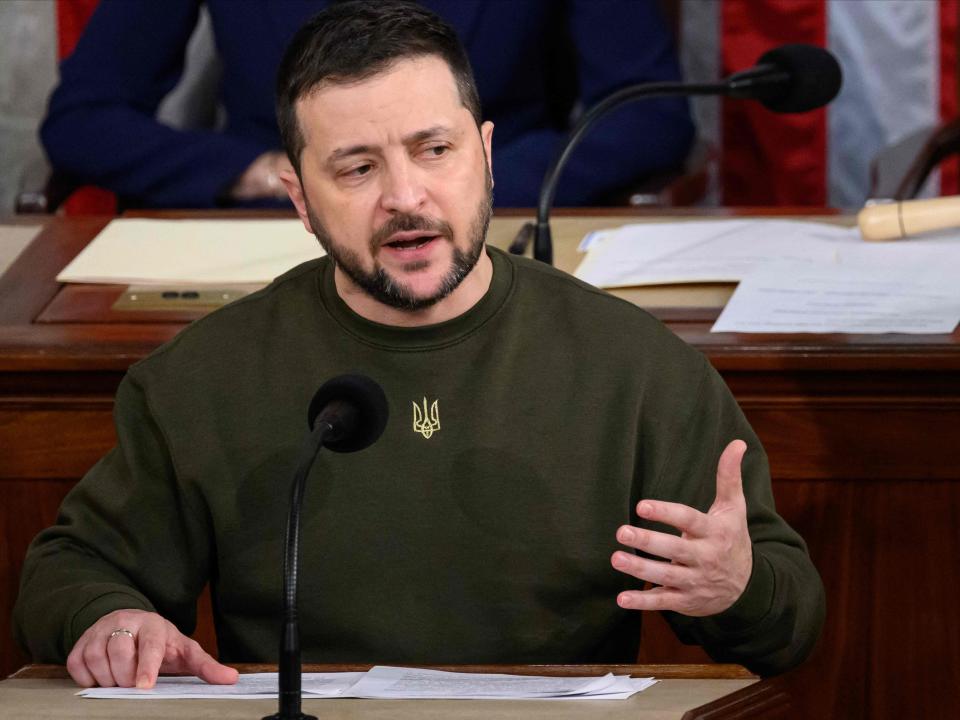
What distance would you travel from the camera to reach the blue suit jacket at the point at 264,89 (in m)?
2.90

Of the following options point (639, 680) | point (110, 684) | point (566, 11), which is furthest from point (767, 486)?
point (566, 11)

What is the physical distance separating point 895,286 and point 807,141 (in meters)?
1.53

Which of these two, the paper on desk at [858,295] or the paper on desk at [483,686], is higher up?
the paper on desk at [858,295]

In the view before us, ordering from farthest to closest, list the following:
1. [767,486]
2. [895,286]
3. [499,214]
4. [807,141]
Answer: [807,141], [499,214], [895,286], [767,486]

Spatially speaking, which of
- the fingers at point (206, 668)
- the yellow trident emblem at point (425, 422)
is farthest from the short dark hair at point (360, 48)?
the fingers at point (206, 668)

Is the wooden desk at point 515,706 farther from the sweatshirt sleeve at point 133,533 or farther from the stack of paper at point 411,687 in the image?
the sweatshirt sleeve at point 133,533

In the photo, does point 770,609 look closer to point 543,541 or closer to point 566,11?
point 543,541

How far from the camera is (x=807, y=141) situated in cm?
347

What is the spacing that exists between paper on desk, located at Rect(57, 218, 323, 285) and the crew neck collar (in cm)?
55

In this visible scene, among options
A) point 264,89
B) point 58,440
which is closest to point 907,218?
point 58,440

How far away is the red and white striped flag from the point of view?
3.41 meters

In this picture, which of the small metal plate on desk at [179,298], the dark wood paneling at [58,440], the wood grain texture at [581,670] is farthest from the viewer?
the small metal plate on desk at [179,298]

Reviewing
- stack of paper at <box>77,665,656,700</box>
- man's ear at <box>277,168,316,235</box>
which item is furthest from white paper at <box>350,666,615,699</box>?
man's ear at <box>277,168,316,235</box>

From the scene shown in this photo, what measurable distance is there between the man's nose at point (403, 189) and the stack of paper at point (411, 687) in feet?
1.30
